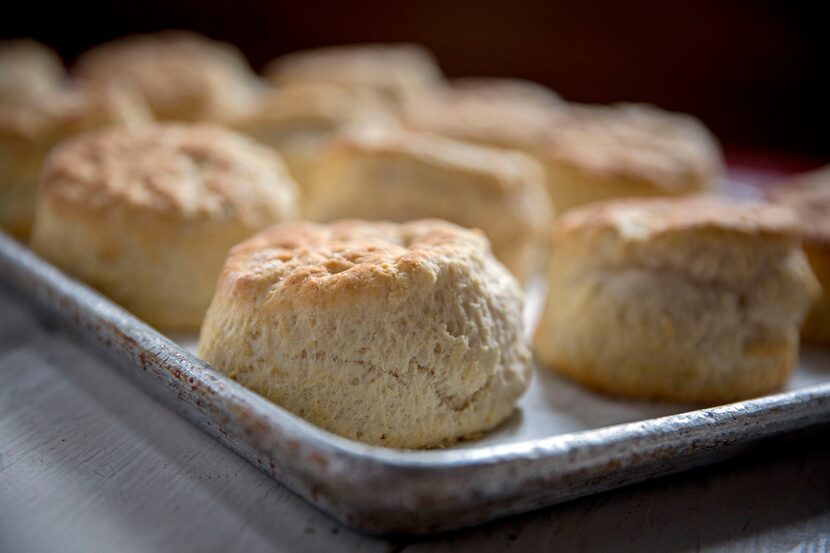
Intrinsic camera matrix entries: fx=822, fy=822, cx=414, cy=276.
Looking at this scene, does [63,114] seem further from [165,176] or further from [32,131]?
[165,176]

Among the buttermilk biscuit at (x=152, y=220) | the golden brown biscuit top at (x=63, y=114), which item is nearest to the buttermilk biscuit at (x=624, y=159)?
the buttermilk biscuit at (x=152, y=220)

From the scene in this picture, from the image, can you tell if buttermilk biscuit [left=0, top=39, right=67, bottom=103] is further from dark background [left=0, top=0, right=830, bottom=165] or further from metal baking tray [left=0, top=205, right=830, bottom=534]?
metal baking tray [left=0, top=205, right=830, bottom=534]

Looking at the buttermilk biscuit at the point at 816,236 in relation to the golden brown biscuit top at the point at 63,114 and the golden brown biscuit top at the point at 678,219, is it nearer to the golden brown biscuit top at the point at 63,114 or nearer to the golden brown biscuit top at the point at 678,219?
the golden brown biscuit top at the point at 678,219

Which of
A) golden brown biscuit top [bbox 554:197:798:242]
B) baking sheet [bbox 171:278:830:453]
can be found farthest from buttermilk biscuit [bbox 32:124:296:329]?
golden brown biscuit top [bbox 554:197:798:242]

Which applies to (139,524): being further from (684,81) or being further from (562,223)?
(684,81)

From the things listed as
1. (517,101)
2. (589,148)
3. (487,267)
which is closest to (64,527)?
(487,267)

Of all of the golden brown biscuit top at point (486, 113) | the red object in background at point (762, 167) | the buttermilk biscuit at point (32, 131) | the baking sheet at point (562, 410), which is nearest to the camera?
the baking sheet at point (562, 410)
